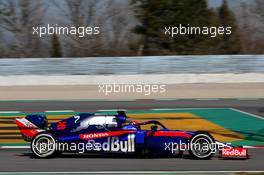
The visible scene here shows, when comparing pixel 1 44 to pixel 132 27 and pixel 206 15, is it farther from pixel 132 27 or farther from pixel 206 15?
pixel 206 15

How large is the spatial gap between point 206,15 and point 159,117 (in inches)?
698

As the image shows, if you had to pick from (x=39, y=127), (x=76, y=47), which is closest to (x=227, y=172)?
(x=39, y=127)

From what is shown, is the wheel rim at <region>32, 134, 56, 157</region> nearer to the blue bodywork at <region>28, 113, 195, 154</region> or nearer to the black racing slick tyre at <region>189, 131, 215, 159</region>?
the blue bodywork at <region>28, 113, 195, 154</region>

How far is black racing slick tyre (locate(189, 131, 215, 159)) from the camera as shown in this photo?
36.3ft

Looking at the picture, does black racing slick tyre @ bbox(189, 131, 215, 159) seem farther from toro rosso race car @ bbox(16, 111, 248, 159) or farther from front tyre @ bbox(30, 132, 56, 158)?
front tyre @ bbox(30, 132, 56, 158)

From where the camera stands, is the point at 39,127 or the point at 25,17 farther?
the point at 25,17

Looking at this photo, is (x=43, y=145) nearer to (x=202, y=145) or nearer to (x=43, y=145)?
A: (x=43, y=145)

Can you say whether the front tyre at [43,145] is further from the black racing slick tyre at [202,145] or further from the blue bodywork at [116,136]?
the black racing slick tyre at [202,145]

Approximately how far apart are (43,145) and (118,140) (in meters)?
1.42

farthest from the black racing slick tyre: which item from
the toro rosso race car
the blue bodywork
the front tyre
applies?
the front tyre

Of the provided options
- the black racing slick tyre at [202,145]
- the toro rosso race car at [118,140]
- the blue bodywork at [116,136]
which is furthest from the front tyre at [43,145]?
the black racing slick tyre at [202,145]

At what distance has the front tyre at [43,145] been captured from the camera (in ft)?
36.8

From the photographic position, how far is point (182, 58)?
25.9 m

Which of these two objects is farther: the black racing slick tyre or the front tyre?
the front tyre
